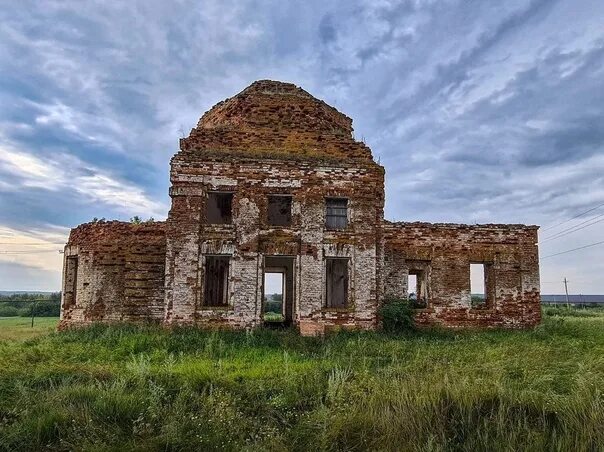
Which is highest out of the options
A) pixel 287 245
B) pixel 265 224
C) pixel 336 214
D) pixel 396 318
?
pixel 336 214

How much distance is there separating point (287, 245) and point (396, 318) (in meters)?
4.17

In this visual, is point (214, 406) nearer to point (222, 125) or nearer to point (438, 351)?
point (438, 351)

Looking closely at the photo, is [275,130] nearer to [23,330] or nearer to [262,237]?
[262,237]

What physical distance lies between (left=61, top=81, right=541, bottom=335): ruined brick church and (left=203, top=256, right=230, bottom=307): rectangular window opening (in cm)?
195

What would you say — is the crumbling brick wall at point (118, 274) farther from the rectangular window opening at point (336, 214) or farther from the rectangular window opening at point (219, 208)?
the rectangular window opening at point (336, 214)

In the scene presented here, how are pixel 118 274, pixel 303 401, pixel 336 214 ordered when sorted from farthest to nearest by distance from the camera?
pixel 118 274 < pixel 336 214 < pixel 303 401

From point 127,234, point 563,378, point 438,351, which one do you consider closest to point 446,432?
point 563,378

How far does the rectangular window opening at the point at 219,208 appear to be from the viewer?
17.1 m

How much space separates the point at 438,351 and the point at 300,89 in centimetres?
1038

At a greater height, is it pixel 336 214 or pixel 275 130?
pixel 275 130

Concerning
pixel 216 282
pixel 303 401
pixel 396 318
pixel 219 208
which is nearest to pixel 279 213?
pixel 219 208

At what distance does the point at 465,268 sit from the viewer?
54.1 feet

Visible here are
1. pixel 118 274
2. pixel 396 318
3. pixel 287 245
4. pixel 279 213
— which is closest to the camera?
pixel 287 245

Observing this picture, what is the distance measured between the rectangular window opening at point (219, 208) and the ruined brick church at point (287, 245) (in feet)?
0.60
